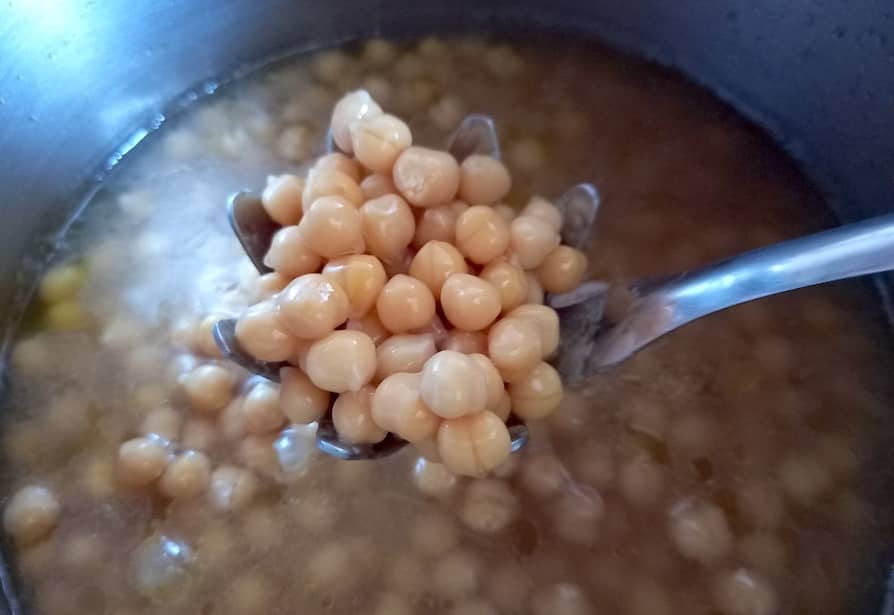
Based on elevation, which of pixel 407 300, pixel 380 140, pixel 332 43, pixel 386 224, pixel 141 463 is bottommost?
pixel 141 463

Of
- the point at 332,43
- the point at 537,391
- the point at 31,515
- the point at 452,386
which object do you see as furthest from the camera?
the point at 332,43

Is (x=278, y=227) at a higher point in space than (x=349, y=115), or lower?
lower

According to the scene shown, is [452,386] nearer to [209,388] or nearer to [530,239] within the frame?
[530,239]

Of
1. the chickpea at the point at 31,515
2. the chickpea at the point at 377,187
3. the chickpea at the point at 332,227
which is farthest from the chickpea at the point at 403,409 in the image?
the chickpea at the point at 31,515

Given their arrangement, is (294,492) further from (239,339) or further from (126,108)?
(126,108)

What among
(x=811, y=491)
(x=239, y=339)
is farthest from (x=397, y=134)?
(x=811, y=491)

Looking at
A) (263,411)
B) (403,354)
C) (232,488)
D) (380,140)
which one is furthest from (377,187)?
(232,488)

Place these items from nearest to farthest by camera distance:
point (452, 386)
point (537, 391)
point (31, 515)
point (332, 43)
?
1. point (452, 386)
2. point (537, 391)
3. point (31, 515)
4. point (332, 43)

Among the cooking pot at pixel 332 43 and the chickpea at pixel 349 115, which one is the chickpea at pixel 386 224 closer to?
the chickpea at pixel 349 115
